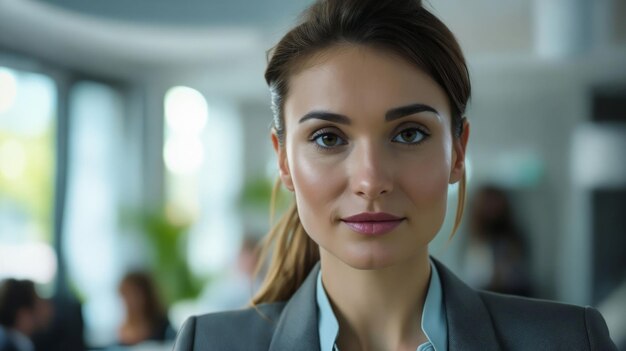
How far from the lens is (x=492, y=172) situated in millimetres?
8938

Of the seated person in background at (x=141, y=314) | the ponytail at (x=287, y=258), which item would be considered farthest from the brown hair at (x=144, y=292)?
the ponytail at (x=287, y=258)

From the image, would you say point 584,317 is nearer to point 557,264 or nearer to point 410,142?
point 410,142

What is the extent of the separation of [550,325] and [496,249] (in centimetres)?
552

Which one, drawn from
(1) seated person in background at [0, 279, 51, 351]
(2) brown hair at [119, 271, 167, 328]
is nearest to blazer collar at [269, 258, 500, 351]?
(1) seated person in background at [0, 279, 51, 351]

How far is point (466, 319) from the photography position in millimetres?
1228

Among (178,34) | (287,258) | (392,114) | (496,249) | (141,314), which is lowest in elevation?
(141,314)

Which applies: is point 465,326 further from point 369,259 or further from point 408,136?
point 408,136

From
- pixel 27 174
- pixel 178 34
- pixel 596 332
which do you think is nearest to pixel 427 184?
pixel 596 332

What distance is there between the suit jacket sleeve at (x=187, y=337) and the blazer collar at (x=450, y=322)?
0.12 meters

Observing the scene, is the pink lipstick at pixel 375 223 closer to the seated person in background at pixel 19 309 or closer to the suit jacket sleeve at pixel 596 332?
the suit jacket sleeve at pixel 596 332

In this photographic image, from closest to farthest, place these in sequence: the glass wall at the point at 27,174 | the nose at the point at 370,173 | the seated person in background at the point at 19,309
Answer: the nose at the point at 370,173 → the seated person in background at the point at 19,309 → the glass wall at the point at 27,174

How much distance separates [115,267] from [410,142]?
7162 mm

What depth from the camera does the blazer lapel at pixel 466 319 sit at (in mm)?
1198

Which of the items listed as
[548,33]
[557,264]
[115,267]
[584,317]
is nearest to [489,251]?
[548,33]
